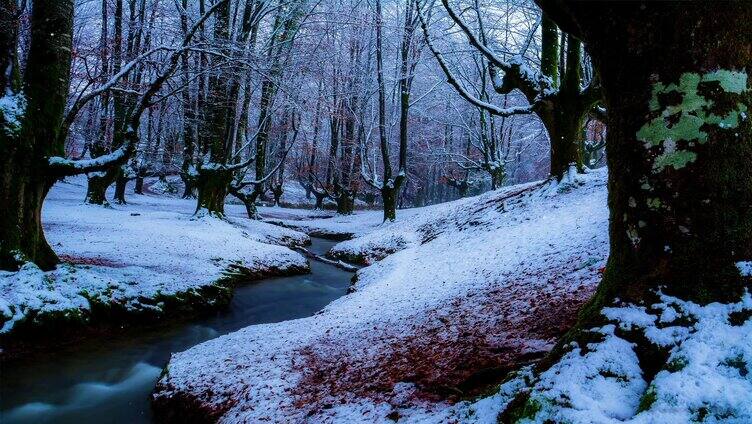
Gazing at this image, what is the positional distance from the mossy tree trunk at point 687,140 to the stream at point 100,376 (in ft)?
16.6

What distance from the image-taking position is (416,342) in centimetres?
461

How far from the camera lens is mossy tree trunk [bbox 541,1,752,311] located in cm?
199

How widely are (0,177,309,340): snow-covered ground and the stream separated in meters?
0.54

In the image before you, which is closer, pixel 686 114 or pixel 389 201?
pixel 686 114

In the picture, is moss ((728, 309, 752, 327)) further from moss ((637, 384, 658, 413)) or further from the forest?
moss ((637, 384, 658, 413))

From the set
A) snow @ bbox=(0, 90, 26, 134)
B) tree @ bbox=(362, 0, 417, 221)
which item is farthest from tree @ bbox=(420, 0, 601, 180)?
tree @ bbox=(362, 0, 417, 221)

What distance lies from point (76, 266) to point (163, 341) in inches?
81.0

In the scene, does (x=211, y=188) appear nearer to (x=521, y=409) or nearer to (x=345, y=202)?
(x=345, y=202)

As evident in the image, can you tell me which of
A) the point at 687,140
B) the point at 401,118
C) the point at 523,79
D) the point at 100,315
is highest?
the point at 401,118

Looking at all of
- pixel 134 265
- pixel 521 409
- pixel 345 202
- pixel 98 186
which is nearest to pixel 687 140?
pixel 521 409

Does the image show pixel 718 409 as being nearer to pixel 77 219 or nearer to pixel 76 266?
pixel 76 266

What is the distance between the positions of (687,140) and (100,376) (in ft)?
21.7

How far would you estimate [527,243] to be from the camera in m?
7.84

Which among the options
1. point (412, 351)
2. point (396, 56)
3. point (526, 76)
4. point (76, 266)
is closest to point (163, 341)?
point (76, 266)
